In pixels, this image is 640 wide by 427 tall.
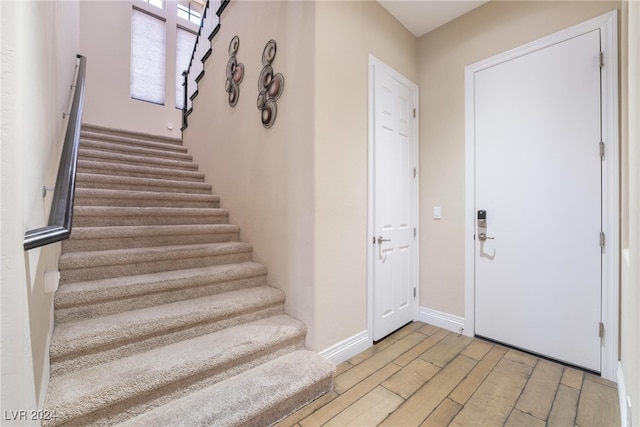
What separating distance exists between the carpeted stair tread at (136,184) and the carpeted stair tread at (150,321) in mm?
1686

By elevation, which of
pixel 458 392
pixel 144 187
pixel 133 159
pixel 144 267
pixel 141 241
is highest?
pixel 133 159

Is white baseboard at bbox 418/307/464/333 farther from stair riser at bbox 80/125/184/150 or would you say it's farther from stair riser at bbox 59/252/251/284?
stair riser at bbox 80/125/184/150

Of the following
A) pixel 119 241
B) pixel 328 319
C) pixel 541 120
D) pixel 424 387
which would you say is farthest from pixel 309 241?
pixel 541 120

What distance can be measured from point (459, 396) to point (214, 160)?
3.37 m

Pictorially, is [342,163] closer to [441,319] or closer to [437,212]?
[437,212]

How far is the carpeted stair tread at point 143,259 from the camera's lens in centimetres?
183

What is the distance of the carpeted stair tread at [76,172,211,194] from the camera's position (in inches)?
106

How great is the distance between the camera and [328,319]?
2.01 meters

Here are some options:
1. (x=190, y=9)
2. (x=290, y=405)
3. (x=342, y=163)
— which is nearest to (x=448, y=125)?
(x=342, y=163)

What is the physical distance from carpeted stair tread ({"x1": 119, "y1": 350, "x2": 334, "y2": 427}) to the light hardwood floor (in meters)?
0.10

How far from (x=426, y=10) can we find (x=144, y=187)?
11.0ft

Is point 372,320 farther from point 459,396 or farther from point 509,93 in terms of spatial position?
point 509,93

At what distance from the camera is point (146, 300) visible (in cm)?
183

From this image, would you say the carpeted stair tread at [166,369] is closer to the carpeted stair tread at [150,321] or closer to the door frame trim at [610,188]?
the carpeted stair tread at [150,321]
